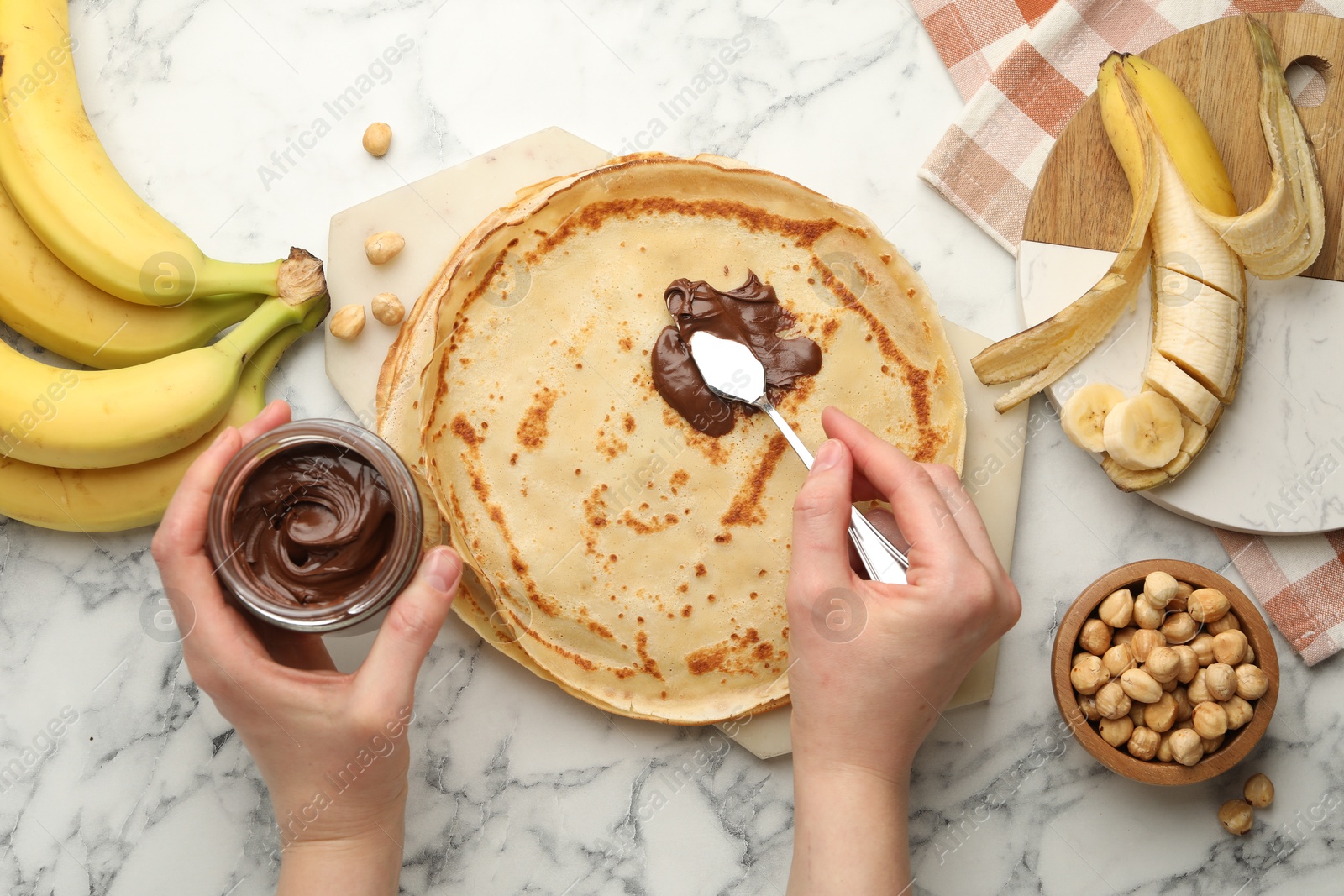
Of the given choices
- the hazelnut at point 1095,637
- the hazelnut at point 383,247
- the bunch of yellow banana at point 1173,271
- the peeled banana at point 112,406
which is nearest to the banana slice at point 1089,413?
the bunch of yellow banana at point 1173,271

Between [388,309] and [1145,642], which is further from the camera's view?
[388,309]

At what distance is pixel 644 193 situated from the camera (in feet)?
6.23

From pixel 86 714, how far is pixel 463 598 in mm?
936

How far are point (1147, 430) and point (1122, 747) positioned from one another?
67cm

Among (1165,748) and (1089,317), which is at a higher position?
(1089,317)

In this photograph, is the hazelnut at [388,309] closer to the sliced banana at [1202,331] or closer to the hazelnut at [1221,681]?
the sliced banana at [1202,331]

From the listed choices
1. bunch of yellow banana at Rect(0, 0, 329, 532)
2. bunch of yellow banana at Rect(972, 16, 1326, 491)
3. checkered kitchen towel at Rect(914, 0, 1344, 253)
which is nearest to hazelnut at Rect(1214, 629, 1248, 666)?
bunch of yellow banana at Rect(972, 16, 1326, 491)

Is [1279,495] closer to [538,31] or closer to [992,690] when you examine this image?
[992,690]

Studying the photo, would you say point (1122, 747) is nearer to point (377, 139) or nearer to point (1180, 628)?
point (1180, 628)

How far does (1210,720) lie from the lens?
5.80 feet

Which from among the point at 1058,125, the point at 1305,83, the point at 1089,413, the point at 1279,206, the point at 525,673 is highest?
the point at 1305,83

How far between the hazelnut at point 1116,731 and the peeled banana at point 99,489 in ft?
6.18

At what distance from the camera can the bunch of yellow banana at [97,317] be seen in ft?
5.62

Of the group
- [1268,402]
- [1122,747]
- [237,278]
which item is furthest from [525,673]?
[1268,402]
